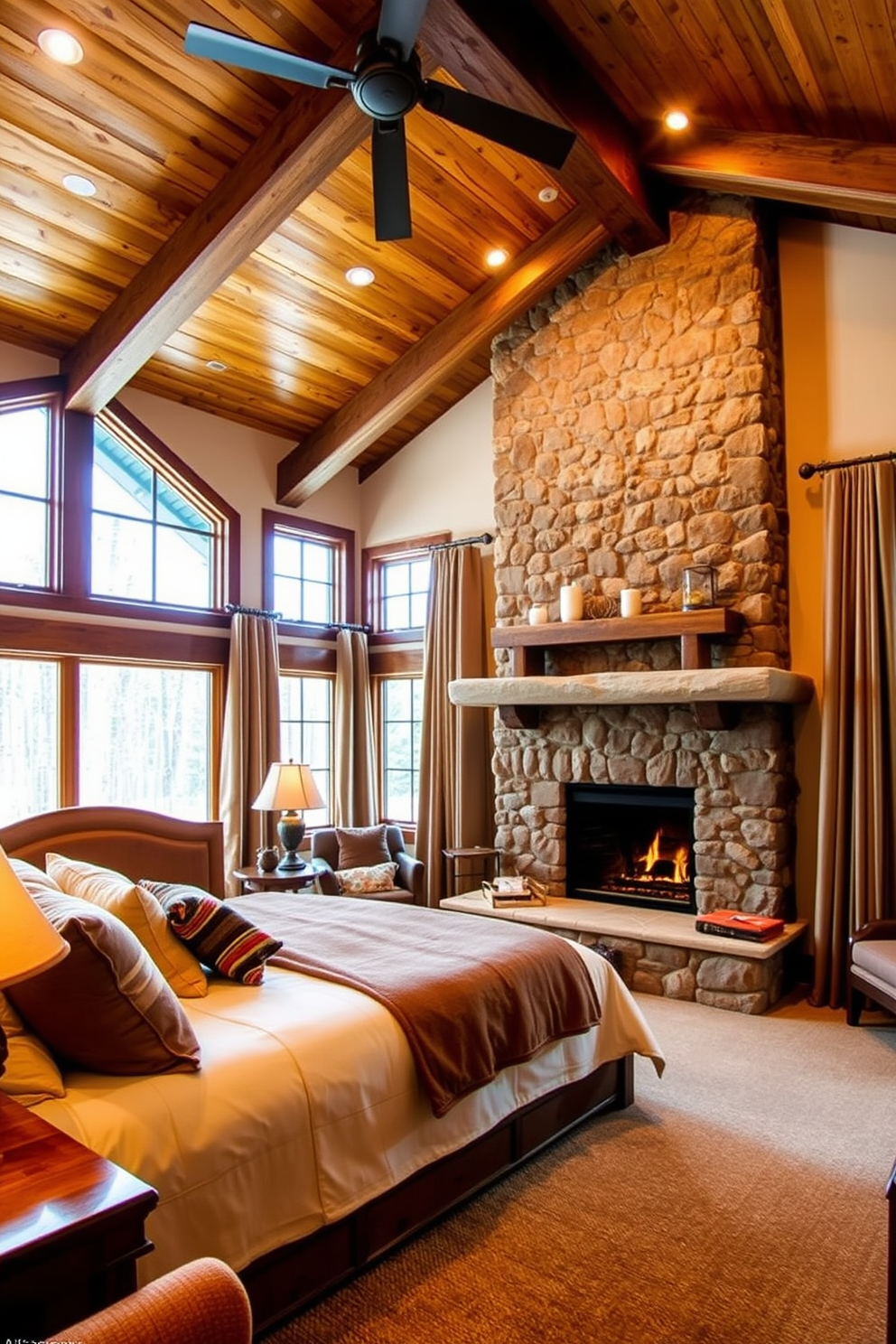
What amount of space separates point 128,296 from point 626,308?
2.96 meters

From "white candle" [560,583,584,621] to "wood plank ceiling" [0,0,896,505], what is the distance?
186cm

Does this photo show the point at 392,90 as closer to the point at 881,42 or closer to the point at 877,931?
the point at 881,42

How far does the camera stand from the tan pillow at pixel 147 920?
2.41 metres

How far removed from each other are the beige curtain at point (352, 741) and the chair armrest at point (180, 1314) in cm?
564

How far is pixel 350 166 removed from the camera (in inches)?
178

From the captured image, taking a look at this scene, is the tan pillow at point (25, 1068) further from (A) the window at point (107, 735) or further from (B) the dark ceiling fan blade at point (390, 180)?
(A) the window at point (107, 735)

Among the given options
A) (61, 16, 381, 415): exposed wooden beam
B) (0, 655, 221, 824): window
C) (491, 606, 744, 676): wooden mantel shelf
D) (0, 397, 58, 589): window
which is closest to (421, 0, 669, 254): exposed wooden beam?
(61, 16, 381, 415): exposed wooden beam

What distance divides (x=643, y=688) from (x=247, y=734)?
2.87 meters

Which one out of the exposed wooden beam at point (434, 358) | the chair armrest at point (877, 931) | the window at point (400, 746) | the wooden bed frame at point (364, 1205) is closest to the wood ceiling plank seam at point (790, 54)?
the exposed wooden beam at point (434, 358)

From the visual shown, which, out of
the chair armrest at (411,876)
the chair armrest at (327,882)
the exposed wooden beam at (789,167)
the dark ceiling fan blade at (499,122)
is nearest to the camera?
the dark ceiling fan blade at (499,122)

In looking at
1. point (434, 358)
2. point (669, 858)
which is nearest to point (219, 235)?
point (434, 358)

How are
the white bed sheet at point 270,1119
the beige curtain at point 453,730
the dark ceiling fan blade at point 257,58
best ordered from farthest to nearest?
the beige curtain at point 453,730, the dark ceiling fan blade at point 257,58, the white bed sheet at point 270,1119

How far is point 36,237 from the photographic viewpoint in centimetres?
445

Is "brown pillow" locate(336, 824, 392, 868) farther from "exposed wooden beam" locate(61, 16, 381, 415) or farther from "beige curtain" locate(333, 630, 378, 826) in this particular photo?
"exposed wooden beam" locate(61, 16, 381, 415)
